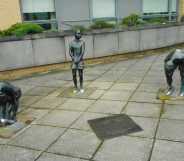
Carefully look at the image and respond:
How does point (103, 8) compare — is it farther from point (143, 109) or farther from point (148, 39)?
point (143, 109)

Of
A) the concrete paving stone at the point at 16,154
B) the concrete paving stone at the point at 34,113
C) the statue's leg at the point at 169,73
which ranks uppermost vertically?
the statue's leg at the point at 169,73

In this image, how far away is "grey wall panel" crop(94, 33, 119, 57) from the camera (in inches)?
450

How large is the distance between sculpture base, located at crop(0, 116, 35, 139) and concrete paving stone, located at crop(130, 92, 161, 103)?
8.89 ft

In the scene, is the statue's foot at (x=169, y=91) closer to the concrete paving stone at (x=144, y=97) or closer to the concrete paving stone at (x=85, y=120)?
the concrete paving stone at (x=144, y=97)

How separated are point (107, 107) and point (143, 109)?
2.79 ft

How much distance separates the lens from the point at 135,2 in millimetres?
16391

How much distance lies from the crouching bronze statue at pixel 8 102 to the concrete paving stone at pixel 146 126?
2.52m

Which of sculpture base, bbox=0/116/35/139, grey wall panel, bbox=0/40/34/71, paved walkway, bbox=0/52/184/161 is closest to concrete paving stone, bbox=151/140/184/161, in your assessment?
paved walkway, bbox=0/52/184/161

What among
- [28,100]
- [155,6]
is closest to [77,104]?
[28,100]

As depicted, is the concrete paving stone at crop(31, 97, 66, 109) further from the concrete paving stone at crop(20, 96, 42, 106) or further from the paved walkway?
the concrete paving stone at crop(20, 96, 42, 106)

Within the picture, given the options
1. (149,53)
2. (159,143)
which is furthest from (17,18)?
(159,143)

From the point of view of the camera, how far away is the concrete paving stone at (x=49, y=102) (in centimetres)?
677

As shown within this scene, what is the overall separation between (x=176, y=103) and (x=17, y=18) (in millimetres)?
9298

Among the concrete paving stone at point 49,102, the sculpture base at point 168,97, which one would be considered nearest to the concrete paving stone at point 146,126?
the sculpture base at point 168,97
